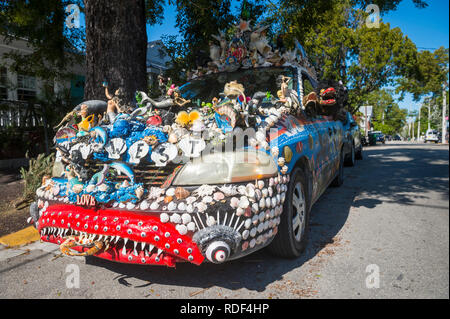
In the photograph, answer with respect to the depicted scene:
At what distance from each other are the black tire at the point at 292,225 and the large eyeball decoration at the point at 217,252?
2.29 feet

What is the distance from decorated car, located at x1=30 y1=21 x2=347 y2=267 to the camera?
6.47 feet

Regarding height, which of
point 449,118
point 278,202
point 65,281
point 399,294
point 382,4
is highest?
point 382,4

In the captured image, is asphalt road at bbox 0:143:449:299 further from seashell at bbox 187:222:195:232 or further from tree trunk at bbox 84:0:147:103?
tree trunk at bbox 84:0:147:103

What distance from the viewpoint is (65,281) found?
8.46 feet

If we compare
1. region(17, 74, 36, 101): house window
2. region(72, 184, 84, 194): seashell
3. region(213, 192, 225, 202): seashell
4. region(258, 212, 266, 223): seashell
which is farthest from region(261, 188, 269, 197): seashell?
region(17, 74, 36, 101): house window

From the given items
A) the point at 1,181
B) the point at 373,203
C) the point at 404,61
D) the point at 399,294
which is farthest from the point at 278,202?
the point at 404,61

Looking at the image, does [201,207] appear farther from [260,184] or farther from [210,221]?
[260,184]

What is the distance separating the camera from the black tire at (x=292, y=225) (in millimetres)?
2463

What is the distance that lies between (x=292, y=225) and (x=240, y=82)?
6.23 ft

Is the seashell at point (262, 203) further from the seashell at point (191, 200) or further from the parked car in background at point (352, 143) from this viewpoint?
the parked car in background at point (352, 143)

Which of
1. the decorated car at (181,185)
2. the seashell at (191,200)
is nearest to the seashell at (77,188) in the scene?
the decorated car at (181,185)
